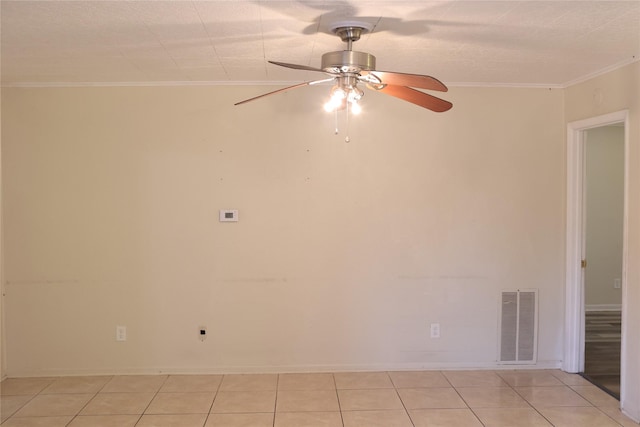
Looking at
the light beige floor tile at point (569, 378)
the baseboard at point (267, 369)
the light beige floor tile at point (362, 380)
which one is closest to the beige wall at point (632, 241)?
the light beige floor tile at point (569, 378)

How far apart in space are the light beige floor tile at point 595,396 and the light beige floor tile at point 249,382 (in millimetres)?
2195

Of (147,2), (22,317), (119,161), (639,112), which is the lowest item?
(22,317)

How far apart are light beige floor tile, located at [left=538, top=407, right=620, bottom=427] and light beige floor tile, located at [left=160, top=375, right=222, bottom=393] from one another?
228 cm

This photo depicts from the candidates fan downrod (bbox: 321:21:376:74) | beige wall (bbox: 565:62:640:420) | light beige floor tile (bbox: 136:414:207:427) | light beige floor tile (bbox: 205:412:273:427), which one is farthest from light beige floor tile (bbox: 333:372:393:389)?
fan downrod (bbox: 321:21:376:74)

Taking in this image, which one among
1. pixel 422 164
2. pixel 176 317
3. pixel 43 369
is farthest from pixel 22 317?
pixel 422 164

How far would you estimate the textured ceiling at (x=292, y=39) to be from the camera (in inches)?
95.7

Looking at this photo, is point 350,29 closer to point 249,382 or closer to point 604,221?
point 249,382

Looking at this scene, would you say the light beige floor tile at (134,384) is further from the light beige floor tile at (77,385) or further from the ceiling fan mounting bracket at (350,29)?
the ceiling fan mounting bracket at (350,29)

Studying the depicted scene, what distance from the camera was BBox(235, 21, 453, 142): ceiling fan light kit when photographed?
2303 mm

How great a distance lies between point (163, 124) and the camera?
13.3 feet

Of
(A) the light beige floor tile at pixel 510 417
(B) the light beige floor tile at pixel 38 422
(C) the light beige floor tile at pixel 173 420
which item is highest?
(A) the light beige floor tile at pixel 510 417

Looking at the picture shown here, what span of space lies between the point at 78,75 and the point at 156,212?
1126 millimetres

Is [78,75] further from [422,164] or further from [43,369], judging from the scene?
[422,164]

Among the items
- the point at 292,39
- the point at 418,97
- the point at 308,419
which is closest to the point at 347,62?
the point at 418,97
